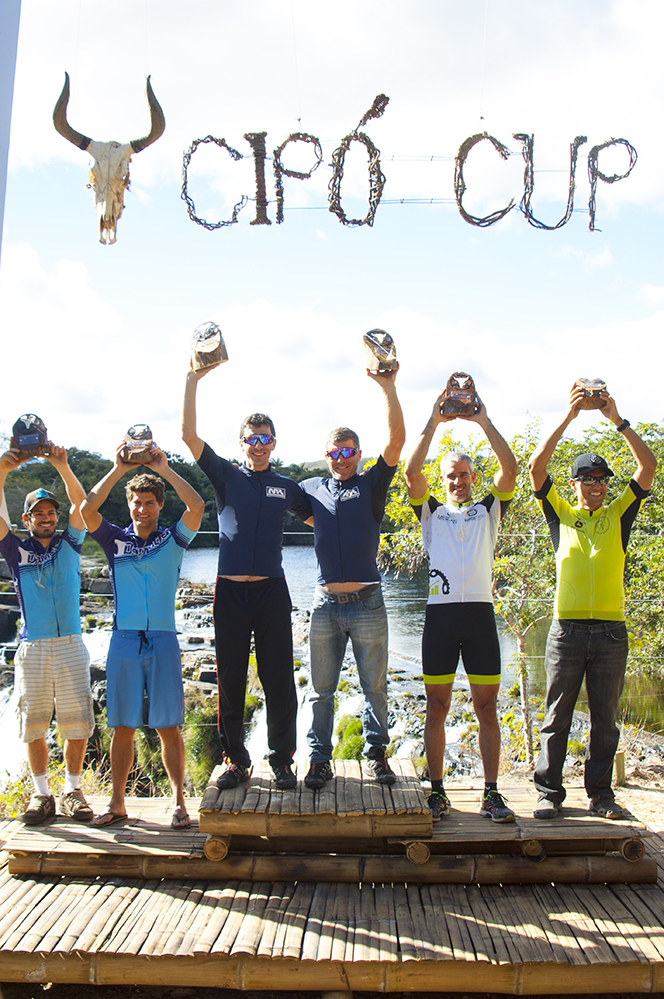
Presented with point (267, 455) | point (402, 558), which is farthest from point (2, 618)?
point (267, 455)

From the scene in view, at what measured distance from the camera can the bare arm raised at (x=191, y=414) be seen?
12.8 feet

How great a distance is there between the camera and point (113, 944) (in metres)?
3.28

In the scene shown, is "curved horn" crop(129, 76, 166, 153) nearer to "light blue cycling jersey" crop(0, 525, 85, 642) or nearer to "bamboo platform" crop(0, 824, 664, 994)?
"light blue cycling jersey" crop(0, 525, 85, 642)

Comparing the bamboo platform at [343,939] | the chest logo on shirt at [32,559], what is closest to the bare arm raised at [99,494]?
the chest logo on shirt at [32,559]

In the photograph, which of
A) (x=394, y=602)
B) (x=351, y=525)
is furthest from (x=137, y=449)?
(x=394, y=602)

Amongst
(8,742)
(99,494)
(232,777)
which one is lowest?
(8,742)

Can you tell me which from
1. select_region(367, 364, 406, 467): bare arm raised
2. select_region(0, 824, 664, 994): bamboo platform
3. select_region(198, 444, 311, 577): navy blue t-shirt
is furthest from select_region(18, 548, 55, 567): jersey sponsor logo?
select_region(367, 364, 406, 467): bare arm raised

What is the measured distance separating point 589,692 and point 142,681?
2579mm

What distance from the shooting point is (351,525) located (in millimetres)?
3885

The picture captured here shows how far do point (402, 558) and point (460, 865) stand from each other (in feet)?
12.7

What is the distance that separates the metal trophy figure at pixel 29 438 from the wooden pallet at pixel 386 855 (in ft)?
7.35

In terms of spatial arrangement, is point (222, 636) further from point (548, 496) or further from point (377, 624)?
point (548, 496)

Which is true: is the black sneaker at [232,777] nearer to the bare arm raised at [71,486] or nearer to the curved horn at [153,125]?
the bare arm raised at [71,486]

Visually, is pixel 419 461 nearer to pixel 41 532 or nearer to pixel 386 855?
pixel 386 855
